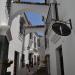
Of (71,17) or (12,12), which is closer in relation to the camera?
(71,17)

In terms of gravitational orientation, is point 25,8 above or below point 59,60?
above

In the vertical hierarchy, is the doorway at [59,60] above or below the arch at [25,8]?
below

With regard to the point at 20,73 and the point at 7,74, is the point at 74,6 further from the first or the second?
the point at 20,73

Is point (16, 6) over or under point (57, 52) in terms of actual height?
over

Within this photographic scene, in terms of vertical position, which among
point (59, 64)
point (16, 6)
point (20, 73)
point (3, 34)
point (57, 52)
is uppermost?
point (16, 6)

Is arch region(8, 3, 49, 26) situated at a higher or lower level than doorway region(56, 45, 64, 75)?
higher

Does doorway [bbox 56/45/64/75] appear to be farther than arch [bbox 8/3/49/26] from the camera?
No

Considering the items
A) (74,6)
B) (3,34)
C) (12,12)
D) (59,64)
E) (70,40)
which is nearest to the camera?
(74,6)

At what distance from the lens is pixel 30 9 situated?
31.7 feet

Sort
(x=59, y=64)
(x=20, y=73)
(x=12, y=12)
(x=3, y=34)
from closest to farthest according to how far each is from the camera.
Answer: (x=3, y=34)
(x=59, y=64)
(x=12, y=12)
(x=20, y=73)

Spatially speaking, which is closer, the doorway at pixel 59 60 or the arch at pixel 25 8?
the doorway at pixel 59 60

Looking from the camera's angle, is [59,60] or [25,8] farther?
[25,8]

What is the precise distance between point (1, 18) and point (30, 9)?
300 centimetres

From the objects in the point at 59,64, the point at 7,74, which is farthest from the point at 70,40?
the point at 7,74
